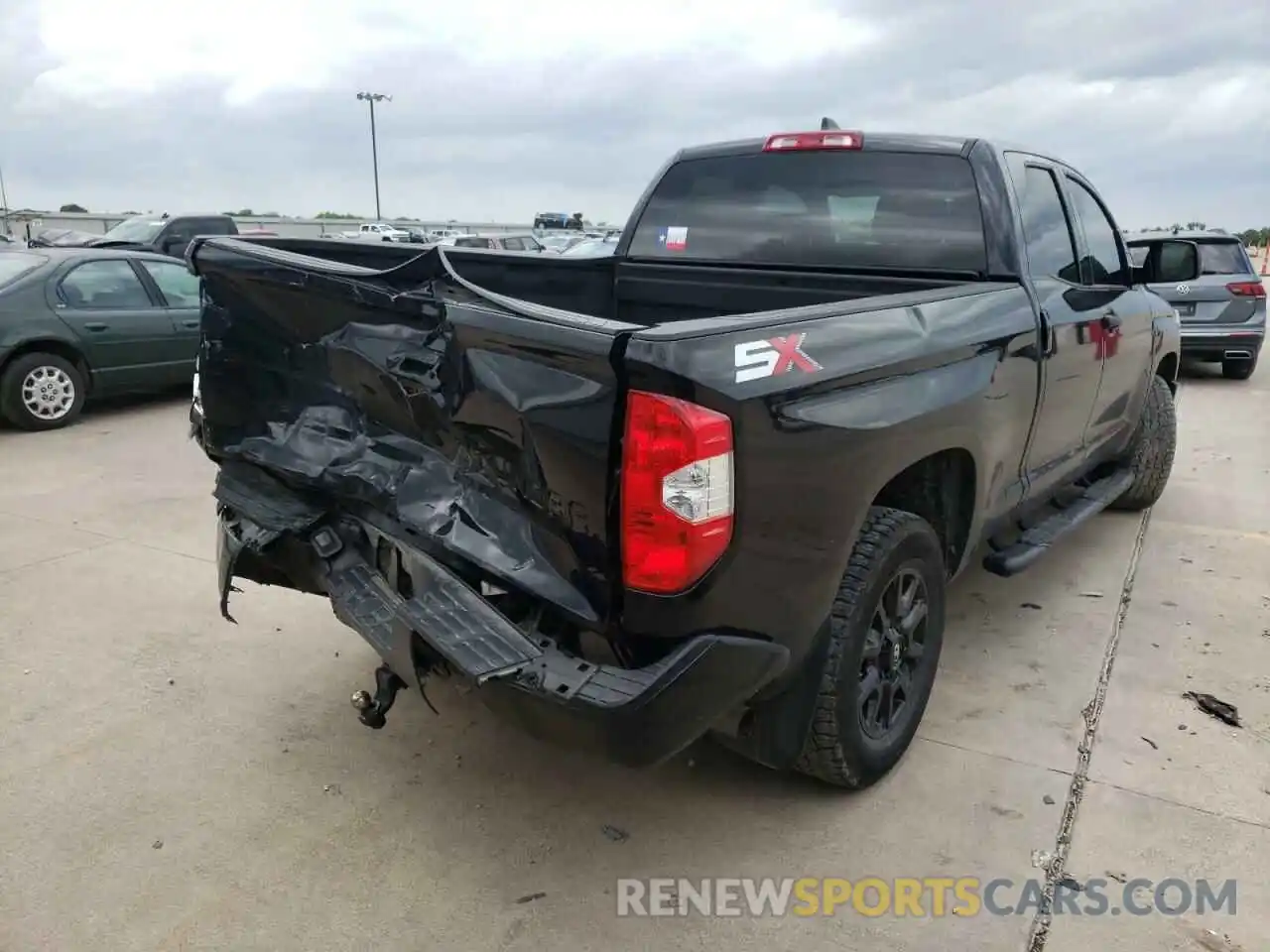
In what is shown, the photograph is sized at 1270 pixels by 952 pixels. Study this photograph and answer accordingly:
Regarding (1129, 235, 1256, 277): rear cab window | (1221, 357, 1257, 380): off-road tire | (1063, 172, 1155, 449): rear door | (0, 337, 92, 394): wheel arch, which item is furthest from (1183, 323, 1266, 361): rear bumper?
(0, 337, 92, 394): wheel arch

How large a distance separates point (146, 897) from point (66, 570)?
2681 mm

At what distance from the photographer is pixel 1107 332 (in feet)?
13.7

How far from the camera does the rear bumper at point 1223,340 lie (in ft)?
35.0

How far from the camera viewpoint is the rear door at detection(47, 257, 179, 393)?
7.91 metres

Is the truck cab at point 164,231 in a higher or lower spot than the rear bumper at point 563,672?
higher

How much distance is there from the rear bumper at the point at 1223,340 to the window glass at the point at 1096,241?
7.28 meters

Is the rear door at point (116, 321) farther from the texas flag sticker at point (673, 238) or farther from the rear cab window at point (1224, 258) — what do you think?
the rear cab window at point (1224, 258)

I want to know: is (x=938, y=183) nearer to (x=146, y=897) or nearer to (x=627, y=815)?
(x=627, y=815)

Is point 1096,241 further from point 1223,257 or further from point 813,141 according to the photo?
point 1223,257

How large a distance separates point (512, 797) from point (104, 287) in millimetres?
7307

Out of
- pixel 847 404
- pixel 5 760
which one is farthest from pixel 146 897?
pixel 847 404

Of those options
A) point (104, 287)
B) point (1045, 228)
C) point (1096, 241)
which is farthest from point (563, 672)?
point (104, 287)

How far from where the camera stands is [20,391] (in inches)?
292

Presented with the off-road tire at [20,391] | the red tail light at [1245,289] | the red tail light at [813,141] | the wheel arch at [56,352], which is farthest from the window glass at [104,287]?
the red tail light at [1245,289]
